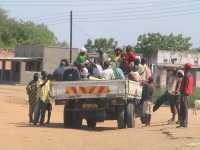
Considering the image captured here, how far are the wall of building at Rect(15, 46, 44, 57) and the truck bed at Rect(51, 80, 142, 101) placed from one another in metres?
53.6

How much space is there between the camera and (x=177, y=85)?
20.4 meters

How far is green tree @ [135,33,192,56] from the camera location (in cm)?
9293

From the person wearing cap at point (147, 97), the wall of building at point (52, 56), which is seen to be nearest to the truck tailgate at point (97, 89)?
the person wearing cap at point (147, 97)

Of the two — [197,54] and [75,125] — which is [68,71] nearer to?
[75,125]

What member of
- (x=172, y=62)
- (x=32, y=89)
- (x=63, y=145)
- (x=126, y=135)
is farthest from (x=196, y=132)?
(x=172, y=62)

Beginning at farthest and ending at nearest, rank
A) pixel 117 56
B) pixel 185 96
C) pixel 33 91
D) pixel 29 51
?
pixel 29 51 → pixel 33 91 → pixel 117 56 → pixel 185 96

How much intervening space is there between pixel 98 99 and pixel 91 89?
0.41 m

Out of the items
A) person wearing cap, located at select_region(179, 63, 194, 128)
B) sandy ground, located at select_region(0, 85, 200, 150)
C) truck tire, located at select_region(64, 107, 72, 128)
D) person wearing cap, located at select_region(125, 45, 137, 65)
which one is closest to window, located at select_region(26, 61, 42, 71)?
person wearing cap, located at select_region(125, 45, 137, 65)

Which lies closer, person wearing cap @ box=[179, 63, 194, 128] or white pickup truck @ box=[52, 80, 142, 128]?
person wearing cap @ box=[179, 63, 194, 128]

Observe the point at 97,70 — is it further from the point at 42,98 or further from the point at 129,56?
the point at 42,98

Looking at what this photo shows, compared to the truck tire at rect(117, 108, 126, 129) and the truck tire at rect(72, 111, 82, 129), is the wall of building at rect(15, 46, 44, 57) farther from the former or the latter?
the truck tire at rect(117, 108, 126, 129)

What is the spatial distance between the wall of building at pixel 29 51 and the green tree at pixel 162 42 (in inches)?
633

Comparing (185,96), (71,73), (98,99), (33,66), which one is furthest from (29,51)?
(185,96)

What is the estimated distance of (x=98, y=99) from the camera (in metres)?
18.7
